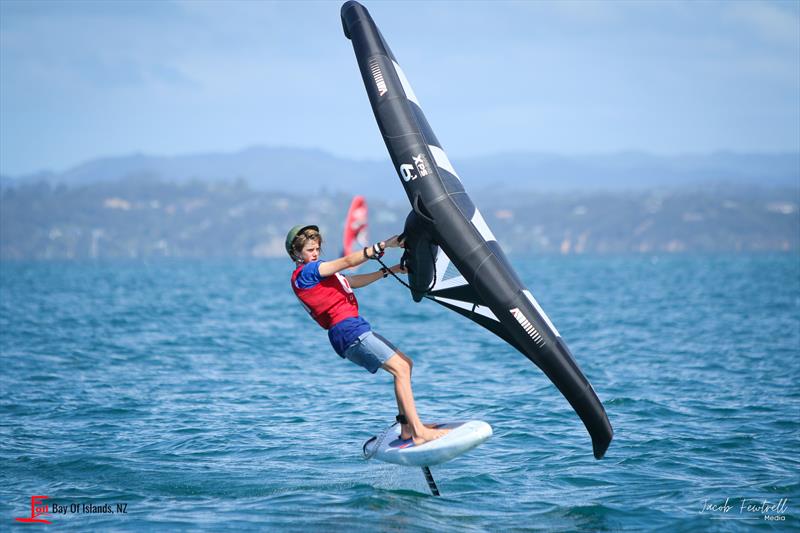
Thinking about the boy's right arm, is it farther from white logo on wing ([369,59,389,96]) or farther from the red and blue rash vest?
white logo on wing ([369,59,389,96])

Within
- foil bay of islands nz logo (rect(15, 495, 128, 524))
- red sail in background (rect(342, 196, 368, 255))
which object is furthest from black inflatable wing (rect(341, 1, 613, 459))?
red sail in background (rect(342, 196, 368, 255))

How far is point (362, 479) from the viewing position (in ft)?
37.7

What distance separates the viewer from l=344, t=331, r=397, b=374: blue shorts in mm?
9945

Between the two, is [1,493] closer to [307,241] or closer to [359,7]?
[307,241]

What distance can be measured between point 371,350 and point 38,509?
427 centimetres

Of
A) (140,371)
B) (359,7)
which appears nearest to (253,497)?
(359,7)

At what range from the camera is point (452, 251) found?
1036cm

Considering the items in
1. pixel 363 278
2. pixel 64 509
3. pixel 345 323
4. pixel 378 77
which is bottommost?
pixel 64 509

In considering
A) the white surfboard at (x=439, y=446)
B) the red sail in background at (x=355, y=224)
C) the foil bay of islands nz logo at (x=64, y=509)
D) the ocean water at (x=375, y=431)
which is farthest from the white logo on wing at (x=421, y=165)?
the red sail in background at (x=355, y=224)

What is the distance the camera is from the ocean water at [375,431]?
10.1 metres

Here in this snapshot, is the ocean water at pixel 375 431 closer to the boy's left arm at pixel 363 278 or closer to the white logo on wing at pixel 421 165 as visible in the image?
the boy's left arm at pixel 363 278

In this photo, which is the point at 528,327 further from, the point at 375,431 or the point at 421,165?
the point at 375,431

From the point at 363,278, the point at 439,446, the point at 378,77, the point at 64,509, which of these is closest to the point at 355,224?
the point at 378,77

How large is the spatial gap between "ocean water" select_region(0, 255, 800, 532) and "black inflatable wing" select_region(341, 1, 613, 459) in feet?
5.02
